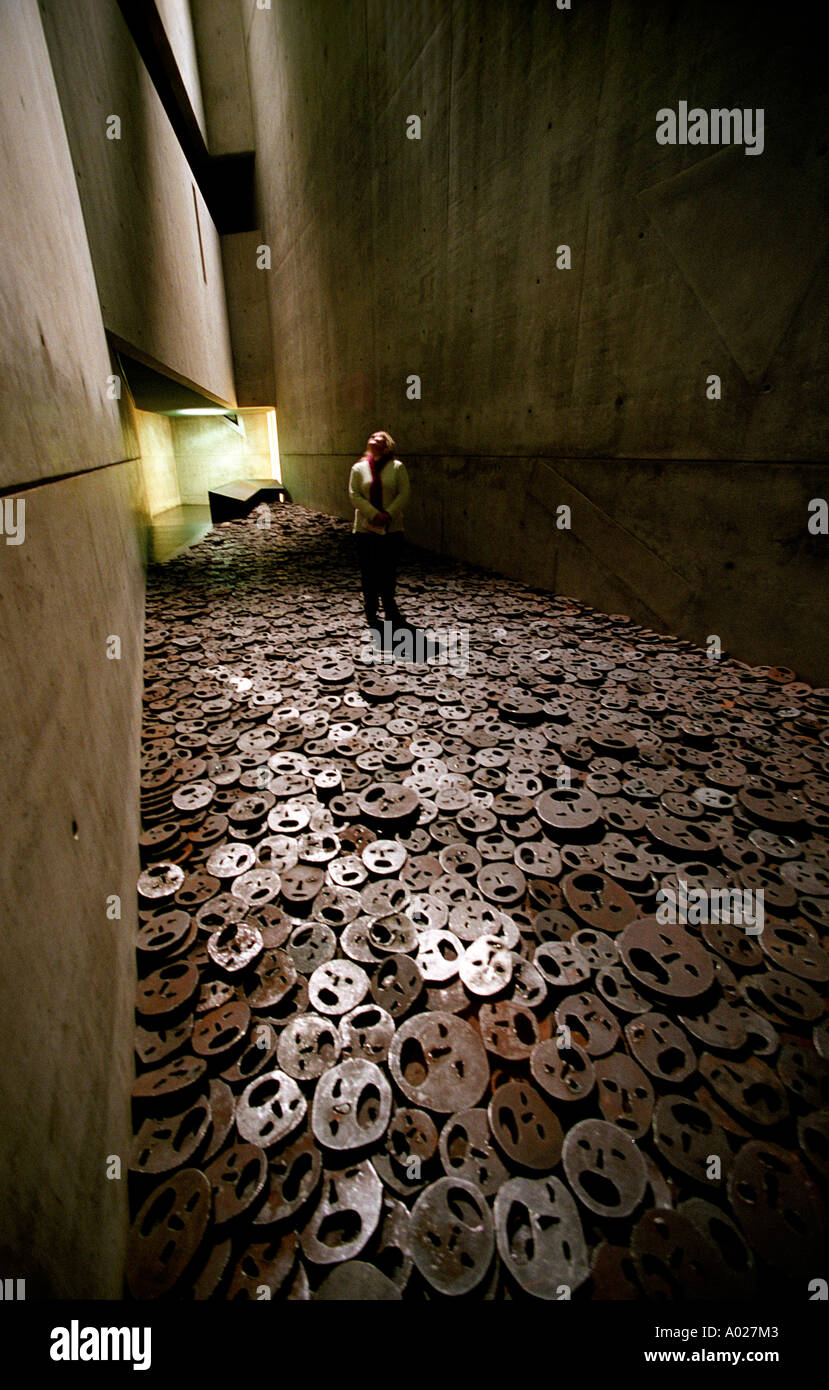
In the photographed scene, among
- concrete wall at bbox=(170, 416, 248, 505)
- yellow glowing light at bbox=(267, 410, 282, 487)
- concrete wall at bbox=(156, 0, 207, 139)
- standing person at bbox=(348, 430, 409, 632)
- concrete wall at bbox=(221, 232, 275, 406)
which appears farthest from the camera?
concrete wall at bbox=(170, 416, 248, 505)

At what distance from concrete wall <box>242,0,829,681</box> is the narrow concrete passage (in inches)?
57.5

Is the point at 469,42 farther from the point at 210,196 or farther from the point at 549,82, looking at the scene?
the point at 210,196

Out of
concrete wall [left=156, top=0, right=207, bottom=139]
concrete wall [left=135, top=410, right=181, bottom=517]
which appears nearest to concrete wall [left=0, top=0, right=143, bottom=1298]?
concrete wall [left=156, top=0, right=207, bottom=139]

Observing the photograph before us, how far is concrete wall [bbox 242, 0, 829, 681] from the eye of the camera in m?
3.34

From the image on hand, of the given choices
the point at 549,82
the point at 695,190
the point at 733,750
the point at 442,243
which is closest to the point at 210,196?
the point at 442,243

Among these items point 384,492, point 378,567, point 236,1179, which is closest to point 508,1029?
point 236,1179

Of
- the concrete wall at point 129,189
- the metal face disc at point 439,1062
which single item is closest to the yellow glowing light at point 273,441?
the concrete wall at point 129,189

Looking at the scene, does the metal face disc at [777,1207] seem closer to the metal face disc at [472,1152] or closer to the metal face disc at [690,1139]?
the metal face disc at [690,1139]

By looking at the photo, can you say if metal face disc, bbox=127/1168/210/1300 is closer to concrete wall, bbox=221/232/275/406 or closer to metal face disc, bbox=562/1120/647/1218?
metal face disc, bbox=562/1120/647/1218

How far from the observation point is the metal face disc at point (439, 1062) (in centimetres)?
152

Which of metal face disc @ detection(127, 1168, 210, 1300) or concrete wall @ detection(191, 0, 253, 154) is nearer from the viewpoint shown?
metal face disc @ detection(127, 1168, 210, 1300)

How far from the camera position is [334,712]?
3461mm

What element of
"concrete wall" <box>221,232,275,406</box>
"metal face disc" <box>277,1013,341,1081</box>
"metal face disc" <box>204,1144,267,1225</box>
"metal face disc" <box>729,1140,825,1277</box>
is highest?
"concrete wall" <box>221,232,275,406</box>

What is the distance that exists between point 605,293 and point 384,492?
2461 mm
